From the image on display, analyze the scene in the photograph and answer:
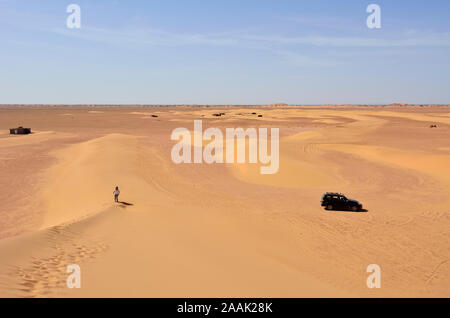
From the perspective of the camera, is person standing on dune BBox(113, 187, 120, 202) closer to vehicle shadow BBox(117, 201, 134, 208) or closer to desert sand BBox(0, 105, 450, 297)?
vehicle shadow BBox(117, 201, 134, 208)

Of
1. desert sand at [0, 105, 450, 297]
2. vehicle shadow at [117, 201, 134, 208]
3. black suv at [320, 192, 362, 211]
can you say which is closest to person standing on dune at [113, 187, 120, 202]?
vehicle shadow at [117, 201, 134, 208]

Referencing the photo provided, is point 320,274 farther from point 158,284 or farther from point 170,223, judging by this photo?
point 170,223

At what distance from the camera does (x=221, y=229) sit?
17.5 meters

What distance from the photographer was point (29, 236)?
14.4 metres

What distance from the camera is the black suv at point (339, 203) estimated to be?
71.7 ft

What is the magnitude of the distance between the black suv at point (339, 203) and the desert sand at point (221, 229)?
2.99 ft

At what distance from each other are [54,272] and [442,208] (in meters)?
22.6

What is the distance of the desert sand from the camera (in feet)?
37.7

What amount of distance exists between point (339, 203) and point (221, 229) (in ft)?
28.6

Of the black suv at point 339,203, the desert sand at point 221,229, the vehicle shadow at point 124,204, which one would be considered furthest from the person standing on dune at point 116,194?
the black suv at point 339,203

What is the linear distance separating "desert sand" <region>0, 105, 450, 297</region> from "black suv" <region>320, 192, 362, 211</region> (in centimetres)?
91

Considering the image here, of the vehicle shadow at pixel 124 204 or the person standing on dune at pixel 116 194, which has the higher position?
the person standing on dune at pixel 116 194

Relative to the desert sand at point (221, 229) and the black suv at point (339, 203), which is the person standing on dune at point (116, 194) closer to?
the desert sand at point (221, 229)
